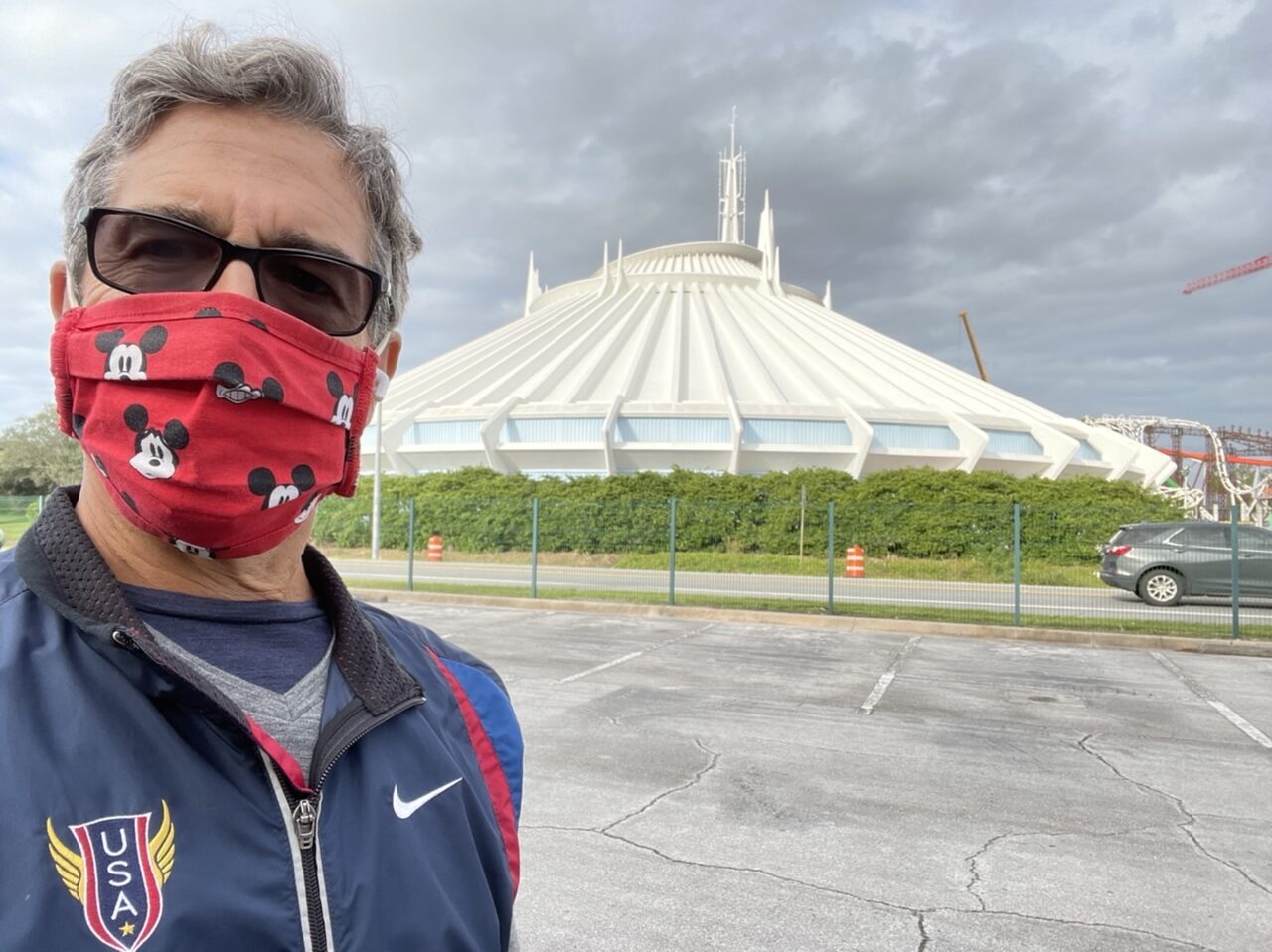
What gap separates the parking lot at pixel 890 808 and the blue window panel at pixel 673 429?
22.8 meters

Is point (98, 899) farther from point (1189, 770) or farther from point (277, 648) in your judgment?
point (1189, 770)

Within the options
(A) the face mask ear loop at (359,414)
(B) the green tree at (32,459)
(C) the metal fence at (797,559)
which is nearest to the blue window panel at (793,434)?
(C) the metal fence at (797,559)

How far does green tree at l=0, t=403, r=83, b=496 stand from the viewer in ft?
158

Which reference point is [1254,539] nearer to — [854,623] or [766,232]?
[854,623]

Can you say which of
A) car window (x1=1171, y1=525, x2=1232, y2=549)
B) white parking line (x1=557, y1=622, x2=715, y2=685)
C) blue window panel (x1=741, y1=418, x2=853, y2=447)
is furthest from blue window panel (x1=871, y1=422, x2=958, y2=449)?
white parking line (x1=557, y1=622, x2=715, y2=685)

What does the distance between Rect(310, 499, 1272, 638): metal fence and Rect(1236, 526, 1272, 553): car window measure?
0.40 metres

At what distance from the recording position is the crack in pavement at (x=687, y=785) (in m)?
4.71

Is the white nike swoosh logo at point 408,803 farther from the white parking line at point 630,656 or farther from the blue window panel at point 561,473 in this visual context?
the blue window panel at point 561,473

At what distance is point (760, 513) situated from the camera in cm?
2291

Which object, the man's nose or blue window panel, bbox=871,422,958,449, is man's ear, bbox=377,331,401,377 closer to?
the man's nose

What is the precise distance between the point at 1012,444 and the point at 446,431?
922 inches

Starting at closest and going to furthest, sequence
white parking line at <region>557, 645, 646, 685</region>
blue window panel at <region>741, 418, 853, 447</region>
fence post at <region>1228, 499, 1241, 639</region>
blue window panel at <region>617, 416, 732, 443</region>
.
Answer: white parking line at <region>557, 645, 646, 685</region>
fence post at <region>1228, 499, 1241, 639</region>
blue window panel at <region>617, 416, 732, 443</region>
blue window panel at <region>741, 418, 853, 447</region>

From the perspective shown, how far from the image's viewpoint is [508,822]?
142cm

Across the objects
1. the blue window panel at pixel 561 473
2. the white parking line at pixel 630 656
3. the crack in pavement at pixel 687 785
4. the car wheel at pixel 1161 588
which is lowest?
the white parking line at pixel 630 656
